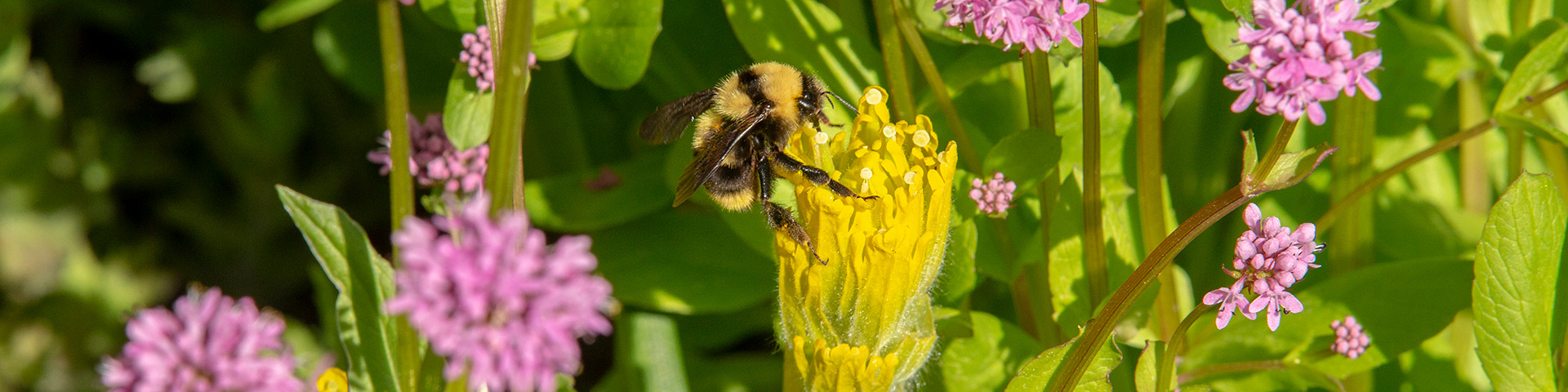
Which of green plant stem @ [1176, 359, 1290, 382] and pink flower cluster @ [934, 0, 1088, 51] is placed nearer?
pink flower cluster @ [934, 0, 1088, 51]

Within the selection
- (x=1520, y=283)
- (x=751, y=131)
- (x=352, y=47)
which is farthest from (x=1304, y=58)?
(x=352, y=47)

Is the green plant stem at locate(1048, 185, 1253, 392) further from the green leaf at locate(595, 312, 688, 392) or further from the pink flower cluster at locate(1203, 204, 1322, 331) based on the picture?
the green leaf at locate(595, 312, 688, 392)

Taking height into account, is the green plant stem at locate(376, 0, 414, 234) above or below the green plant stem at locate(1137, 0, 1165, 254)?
above

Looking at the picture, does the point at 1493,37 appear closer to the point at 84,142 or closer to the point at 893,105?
the point at 893,105

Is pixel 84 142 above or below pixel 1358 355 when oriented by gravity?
above

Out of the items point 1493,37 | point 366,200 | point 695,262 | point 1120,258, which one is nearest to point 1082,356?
point 1120,258

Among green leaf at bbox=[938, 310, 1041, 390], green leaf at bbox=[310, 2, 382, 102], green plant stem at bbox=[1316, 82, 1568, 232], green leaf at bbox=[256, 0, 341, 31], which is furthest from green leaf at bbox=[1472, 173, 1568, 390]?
green leaf at bbox=[310, 2, 382, 102]

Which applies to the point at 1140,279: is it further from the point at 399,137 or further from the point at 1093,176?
the point at 399,137

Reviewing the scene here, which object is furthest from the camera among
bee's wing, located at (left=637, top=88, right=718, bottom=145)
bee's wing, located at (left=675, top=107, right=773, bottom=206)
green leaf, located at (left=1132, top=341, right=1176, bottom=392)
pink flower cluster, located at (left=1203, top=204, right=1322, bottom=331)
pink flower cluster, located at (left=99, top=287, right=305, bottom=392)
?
bee's wing, located at (left=637, top=88, right=718, bottom=145)
